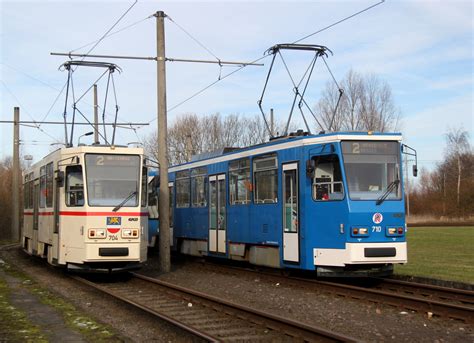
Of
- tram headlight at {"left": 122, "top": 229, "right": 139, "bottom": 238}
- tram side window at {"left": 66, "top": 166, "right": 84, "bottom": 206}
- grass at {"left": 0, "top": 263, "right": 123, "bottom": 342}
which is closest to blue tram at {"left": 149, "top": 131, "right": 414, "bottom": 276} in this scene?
tram headlight at {"left": 122, "top": 229, "right": 139, "bottom": 238}

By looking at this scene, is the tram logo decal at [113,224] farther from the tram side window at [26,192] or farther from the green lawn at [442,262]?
the tram side window at [26,192]

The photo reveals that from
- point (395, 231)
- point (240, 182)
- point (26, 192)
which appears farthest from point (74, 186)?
point (26, 192)

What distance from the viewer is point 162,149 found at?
18.1 m

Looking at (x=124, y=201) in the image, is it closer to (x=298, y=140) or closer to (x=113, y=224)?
(x=113, y=224)

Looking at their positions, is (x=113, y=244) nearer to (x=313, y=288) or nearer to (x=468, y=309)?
(x=313, y=288)

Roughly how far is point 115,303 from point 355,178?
5.77 metres

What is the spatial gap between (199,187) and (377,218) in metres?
8.11

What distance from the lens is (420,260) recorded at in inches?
745

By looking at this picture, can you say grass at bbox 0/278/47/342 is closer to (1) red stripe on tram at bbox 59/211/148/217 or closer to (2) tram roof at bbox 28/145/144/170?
(1) red stripe on tram at bbox 59/211/148/217

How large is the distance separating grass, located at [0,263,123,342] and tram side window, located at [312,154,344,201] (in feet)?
19.1

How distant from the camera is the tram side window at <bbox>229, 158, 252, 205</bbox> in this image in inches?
646

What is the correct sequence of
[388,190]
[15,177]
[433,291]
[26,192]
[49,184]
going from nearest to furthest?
[433,291], [388,190], [49,184], [26,192], [15,177]

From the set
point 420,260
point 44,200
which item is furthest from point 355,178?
Result: point 44,200

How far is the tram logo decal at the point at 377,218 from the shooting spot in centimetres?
1291
